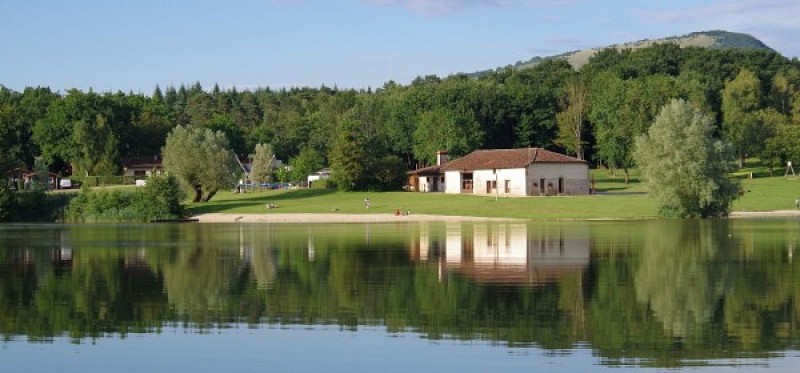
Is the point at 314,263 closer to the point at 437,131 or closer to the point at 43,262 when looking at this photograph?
the point at 43,262

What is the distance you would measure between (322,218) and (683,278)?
5507cm

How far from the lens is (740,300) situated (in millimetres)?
26375

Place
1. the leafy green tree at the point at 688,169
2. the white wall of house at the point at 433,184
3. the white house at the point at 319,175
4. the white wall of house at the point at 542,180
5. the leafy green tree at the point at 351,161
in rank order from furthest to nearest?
the white house at the point at 319,175 → the white wall of house at the point at 433,184 → the leafy green tree at the point at 351,161 → the white wall of house at the point at 542,180 → the leafy green tree at the point at 688,169

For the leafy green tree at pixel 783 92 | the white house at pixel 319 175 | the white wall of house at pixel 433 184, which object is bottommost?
the white wall of house at pixel 433 184

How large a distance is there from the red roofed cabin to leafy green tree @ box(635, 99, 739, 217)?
22.9 m

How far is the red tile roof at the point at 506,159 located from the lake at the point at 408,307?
5138 cm

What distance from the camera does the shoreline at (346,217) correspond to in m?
78.8


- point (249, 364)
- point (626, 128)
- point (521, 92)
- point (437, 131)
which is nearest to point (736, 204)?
point (626, 128)

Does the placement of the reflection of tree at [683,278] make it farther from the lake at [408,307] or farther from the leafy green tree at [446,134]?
the leafy green tree at [446,134]

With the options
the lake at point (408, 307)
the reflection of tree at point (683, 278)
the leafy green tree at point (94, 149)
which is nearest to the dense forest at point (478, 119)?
the leafy green tree at point (94, 149)

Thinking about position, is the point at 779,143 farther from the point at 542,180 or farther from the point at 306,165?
the point at 306,165

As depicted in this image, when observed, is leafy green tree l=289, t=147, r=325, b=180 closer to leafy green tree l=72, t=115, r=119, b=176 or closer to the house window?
leafy green tree l=72, t=115, r=119, b=176

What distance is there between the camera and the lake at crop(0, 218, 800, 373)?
1903cm

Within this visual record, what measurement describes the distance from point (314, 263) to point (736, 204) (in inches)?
2070
